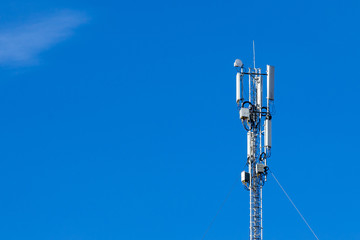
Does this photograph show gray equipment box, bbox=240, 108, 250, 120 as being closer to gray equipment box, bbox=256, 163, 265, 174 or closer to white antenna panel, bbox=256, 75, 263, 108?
white antenna panel, bbox=256, 75, 263, 108

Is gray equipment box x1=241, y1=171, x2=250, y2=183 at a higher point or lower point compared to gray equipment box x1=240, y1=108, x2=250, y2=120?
lower

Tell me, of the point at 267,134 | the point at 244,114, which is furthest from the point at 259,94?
the point at 267,134

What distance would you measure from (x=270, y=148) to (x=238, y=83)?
782 cm

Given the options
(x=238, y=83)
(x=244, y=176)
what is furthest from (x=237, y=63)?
(x=244, y=176)

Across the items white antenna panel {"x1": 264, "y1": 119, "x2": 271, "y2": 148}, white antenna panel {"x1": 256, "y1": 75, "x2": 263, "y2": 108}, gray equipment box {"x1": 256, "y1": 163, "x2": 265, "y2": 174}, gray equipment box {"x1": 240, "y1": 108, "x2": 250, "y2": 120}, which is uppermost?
white antenna panel {"x1": 256, "y1": 75, "x2": 263, "y2": 108}

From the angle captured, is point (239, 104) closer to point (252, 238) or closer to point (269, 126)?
point (269, 126)

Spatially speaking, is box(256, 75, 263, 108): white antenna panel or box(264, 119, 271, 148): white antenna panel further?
box(256, 75, 263, 108): white antenna panel

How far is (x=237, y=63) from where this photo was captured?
13225 cm

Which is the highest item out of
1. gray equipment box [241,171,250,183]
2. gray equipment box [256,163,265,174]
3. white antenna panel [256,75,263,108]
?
white antenna panel [256,75,263,108]

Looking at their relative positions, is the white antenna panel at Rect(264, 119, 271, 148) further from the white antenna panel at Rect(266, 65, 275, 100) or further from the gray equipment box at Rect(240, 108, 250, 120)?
the white antenna panel at Rect(266, 65, 275, 100)

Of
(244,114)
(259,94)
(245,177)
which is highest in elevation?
(259,94)

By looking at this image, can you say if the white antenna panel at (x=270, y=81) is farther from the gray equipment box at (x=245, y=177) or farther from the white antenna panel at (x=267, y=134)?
the gray equipment box at (x=245, y=177)

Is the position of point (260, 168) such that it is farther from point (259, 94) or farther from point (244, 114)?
Result: point (259, 94)

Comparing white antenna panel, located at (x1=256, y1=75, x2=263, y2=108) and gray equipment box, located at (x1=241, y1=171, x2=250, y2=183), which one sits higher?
white antenna panel, located at (x1=256, y1=75, x2=263, y2=108)
